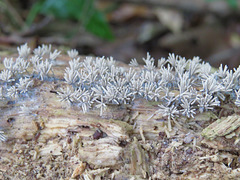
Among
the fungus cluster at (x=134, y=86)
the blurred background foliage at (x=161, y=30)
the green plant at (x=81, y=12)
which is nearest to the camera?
the fungus cluster at (x=134, y=86)

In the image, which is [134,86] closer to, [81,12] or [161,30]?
[81,12]

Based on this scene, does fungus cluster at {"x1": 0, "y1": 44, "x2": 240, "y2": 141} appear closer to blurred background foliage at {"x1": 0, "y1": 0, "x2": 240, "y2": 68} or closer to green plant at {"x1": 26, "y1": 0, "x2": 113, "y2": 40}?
green plant at {"x1": 26, "y1": 0, "x2": 113, "y2": 40}

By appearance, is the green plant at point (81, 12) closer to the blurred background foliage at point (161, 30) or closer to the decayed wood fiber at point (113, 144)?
the blurred background foliage at point (161, 30)

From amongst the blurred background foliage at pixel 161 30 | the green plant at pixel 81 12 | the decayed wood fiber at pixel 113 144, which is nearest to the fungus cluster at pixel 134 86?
the decayed wood fiber at pixel 113 144

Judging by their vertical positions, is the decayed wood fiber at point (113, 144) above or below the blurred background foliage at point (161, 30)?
below

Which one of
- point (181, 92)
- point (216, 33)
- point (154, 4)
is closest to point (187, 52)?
point (216, 33)

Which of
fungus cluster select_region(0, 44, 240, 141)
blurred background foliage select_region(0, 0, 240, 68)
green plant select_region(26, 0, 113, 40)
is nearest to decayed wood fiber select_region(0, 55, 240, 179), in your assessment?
fungus cluster select_region(0, 44, 240, 141)

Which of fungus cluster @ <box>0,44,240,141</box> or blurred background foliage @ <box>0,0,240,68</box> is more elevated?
blurred background foliage @ <box>0,0,240,68</box>

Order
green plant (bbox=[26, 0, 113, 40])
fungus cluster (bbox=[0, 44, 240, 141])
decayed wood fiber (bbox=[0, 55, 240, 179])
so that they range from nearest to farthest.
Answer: decayed wood fiber (bbox=[0, 55, 240, 179])
fungus cluster (bbox=[0, 44, 240, 141])
green plant (bbox=[26, 0, 113, 40])
